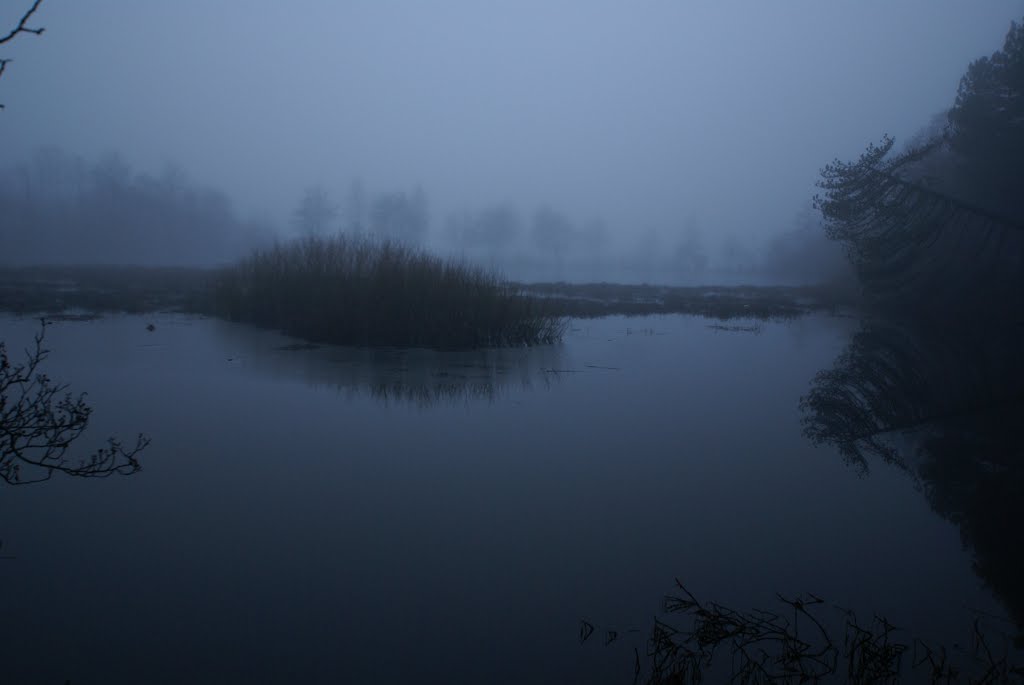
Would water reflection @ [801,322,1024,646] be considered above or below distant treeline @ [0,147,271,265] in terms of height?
below

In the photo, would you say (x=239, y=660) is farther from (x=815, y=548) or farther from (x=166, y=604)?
(x=815, y=548)

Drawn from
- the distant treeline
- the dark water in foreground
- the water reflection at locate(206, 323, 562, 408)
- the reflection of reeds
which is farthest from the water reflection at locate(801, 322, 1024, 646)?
the distant treeline

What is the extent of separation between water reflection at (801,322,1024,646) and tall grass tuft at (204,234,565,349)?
476cm

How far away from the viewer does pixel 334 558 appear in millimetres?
3156

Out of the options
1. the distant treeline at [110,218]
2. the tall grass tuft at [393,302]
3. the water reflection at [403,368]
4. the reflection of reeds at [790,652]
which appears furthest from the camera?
the distant treeline at [110,218]

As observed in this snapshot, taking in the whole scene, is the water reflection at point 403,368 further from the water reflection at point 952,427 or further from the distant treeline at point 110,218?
the distant treeline at point 110,218

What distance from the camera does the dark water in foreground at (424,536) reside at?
2471mm

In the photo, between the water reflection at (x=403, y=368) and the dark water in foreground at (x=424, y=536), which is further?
the water reflection at (x=403, y=368)

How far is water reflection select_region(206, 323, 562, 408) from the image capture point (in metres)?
6.82

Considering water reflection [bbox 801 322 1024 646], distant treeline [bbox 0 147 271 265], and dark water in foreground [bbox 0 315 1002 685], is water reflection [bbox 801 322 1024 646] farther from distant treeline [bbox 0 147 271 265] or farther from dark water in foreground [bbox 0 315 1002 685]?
distant treeline [bbox 0 147 271 265]

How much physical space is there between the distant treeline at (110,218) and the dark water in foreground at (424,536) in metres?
40.0

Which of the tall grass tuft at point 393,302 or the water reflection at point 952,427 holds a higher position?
the tall grass tuft at point 393,302

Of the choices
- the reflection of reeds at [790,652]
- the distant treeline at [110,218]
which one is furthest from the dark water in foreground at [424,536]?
the distant treeline at [110,218]

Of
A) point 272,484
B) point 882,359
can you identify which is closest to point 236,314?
point 272,484
